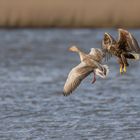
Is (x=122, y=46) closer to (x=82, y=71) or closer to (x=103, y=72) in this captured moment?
(x=82, y=71)

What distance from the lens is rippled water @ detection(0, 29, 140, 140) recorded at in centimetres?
1075

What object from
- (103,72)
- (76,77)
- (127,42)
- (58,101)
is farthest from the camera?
(58,101)

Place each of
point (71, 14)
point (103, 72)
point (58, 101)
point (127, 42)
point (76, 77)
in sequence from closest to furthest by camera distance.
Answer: point (103, 72)
point (76, 77)
point (127, 42)
point (58, 101)
point (71, 14)

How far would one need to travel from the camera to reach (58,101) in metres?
13.2

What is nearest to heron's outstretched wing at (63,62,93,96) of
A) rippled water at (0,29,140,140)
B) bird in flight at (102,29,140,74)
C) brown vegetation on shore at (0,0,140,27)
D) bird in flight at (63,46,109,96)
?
bird in flight at (63,46,109,96)

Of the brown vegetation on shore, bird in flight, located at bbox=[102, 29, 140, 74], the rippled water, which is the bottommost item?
the rippled water

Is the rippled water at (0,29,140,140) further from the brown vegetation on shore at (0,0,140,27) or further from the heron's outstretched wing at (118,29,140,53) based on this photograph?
the brown vegetation on shore at (0,0,140,27)

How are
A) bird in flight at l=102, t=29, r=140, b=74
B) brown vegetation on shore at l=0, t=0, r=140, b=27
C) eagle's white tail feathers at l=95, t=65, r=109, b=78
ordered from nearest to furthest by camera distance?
eagle's white tail feathers at l=95, t=65, r=109, b=78, bird in flight at l=102, t=29, r=140, b=74, brown vegetation on shore at l=0, t=0, r=140, b=27

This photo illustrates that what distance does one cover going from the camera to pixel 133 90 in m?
14.4

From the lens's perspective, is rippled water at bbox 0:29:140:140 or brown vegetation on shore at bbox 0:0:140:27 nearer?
rippled water at bbox 0:29:140:140

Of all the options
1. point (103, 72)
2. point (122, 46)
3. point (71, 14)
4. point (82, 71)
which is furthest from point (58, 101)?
point (71, 14)

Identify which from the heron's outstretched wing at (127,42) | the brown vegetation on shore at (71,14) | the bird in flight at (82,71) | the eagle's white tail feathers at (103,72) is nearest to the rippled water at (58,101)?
the bird in flight at (82,71)

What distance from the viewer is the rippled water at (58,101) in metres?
10.8

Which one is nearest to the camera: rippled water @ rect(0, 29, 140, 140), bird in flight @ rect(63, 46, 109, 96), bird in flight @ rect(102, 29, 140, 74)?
bird in flight @ rect(63, 46, 109, 96)
